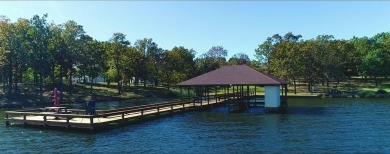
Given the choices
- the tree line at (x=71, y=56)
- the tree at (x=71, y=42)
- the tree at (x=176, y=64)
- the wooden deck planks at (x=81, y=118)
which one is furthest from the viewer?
the tree at (x=176, y=64)

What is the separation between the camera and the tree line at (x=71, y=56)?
55.9m

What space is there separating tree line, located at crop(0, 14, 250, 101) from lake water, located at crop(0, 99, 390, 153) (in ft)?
94.3

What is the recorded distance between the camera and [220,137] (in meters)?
22.9

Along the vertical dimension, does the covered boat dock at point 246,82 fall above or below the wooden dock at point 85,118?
above

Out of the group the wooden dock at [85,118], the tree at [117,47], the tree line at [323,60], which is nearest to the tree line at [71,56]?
the tree at [117,47]

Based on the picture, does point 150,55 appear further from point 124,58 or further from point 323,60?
point 323,60

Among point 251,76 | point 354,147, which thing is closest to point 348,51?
point 251,76

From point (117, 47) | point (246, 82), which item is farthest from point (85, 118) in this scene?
point (117, 47)

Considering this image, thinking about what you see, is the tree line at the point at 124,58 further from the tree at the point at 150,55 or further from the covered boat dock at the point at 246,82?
the covered boat dock at the point at 246,82

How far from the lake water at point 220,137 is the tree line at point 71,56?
94.3ft

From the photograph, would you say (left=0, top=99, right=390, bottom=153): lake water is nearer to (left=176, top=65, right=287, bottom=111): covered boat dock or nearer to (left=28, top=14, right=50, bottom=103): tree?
(left=176, top=65, right=287, bottom=111): covered boat dock

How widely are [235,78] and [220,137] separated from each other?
16.8 meters

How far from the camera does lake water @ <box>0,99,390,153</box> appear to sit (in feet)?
63.9

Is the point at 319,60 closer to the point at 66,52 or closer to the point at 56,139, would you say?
the point at 66,52
